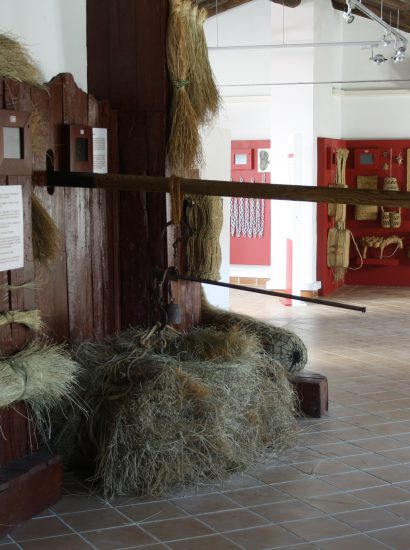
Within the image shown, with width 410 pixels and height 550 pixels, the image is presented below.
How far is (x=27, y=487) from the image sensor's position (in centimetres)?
354

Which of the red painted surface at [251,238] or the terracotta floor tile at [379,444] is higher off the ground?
the red painted surface at [251,238]

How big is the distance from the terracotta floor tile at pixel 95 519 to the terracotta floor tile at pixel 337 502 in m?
0.80

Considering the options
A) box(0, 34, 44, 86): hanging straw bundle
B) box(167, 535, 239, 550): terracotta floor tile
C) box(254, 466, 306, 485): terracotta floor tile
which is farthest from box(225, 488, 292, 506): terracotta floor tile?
box(0, 34, 44, 86): hanging straw bundle

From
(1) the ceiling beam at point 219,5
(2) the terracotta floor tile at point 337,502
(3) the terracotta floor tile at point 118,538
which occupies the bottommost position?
(2) the terracotta floor tile at point 337,502

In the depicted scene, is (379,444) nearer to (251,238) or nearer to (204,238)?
(204,238)

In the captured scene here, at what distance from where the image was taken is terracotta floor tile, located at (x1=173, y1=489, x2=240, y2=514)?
372 centimetres

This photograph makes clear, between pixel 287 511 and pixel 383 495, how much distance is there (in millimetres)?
473

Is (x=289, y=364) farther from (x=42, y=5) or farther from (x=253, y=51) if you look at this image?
(x=253, y=51)

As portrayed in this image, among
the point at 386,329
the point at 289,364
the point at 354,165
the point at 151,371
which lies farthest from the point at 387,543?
the point at 354,165

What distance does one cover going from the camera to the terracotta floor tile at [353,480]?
4.02 m

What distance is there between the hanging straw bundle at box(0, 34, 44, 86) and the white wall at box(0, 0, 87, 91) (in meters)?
0.31

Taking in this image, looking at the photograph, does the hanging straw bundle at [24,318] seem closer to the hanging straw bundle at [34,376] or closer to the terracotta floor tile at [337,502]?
the hanging straw bundle at [34,376]

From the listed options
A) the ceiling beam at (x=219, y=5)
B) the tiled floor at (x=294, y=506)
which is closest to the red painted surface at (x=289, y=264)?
the ceiling beam at (x=219, y=5)

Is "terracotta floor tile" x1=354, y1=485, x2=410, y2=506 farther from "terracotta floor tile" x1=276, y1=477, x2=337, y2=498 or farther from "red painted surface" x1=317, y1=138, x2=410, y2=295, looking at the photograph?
"red painted surface" x1=317, y1=138, x2=410, y2=295
